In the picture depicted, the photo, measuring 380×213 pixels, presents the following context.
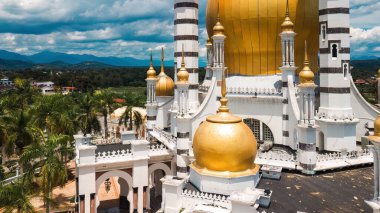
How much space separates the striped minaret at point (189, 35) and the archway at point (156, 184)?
17.3ft

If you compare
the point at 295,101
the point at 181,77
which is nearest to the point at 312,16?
the point at 295,101

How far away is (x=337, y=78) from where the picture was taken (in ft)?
69.8

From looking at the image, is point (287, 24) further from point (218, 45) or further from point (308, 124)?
point (308, 124)

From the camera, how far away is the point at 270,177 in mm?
17109

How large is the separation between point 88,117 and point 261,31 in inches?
707

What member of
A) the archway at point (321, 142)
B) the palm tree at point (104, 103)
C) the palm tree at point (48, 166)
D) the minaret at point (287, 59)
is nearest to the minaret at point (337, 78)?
the archway at point (321, 142)

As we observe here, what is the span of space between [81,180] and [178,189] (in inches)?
286

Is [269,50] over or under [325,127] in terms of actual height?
over

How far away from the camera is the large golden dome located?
2245 centimetres

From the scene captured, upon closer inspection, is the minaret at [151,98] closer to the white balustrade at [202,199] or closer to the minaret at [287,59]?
the minaret at [287,59]

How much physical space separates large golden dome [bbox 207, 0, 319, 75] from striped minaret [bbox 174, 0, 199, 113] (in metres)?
2.06

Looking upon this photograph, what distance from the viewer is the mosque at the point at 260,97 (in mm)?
18438

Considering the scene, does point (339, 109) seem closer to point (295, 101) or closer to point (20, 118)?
point (295, 101)

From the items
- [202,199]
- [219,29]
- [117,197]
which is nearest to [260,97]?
[219,29]
